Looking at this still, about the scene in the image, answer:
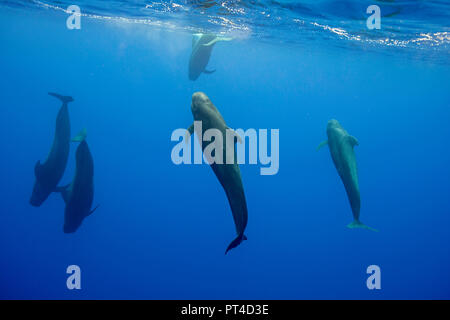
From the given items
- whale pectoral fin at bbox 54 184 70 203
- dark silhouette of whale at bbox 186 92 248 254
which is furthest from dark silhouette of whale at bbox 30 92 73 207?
dark silhouette of whale at bbox 186 92 248 254

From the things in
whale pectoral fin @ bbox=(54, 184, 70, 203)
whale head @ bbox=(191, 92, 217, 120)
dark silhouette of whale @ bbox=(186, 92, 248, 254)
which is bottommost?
dark silhouette of whale @ bbox=(186, 92, 248, 254)

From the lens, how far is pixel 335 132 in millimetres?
8906

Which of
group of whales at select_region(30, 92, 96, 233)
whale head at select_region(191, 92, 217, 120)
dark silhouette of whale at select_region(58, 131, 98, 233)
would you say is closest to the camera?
whale head at select_region(191, 92, 217, 120)

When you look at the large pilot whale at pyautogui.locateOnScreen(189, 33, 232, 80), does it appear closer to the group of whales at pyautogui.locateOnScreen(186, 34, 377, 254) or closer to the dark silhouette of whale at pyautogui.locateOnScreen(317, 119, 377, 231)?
the group of whales at pyautogui.locateOnScreen(186, 34, 377, 254)

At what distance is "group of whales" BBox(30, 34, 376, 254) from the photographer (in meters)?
5.37

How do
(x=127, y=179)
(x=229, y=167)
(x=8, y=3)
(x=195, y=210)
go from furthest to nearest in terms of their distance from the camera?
(x=127, y=179), (x=195, y=210), (x=8, y=3), (x=229, y=167)

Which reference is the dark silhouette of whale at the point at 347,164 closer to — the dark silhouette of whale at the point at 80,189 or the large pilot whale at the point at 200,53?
the large pilot whale at the point at 200,53

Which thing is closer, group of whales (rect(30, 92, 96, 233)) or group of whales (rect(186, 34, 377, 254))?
group of whales (rect(186, 34, 377, 254))

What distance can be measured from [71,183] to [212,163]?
6769 millimetres

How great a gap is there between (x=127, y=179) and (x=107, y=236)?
13349 millimetres

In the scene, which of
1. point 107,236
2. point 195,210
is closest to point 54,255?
point 107,236

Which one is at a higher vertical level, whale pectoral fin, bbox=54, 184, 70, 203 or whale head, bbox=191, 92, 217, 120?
whale head, bbox=191, 92, 217, 120

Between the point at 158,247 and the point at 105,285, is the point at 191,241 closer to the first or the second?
the point at 158,247

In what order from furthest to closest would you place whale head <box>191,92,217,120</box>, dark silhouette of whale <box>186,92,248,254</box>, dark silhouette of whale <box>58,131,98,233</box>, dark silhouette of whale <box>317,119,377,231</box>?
dark silhouette of whale <box>58,131,98,233</box>
dark silhouette of whale <box>317,119,377,231</box>
whale head <box>191,92,217,120</box>
dark silhouette of whale <box>186,92,248,254</box>
